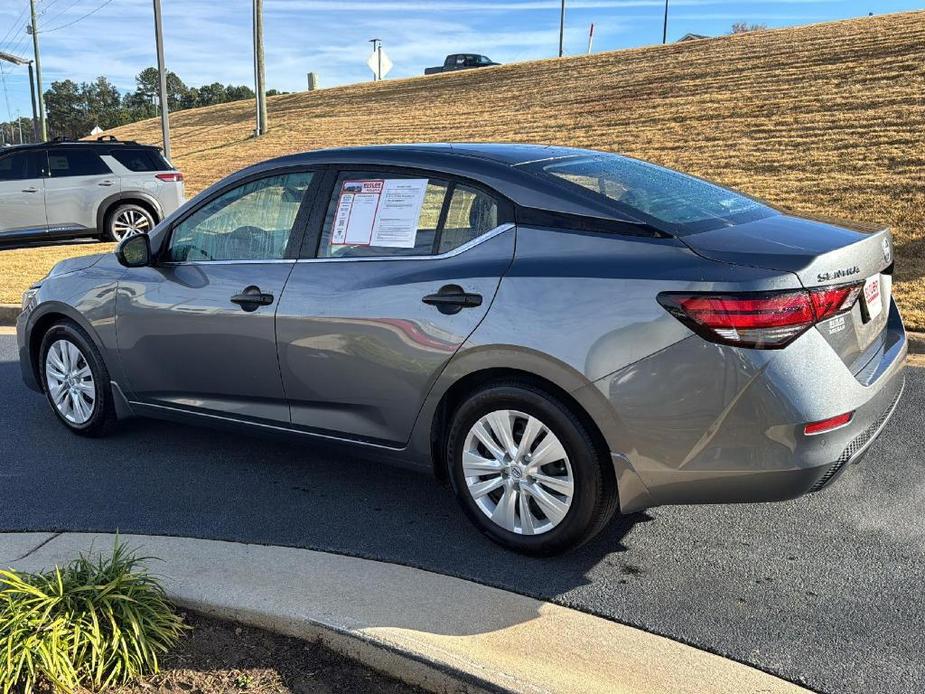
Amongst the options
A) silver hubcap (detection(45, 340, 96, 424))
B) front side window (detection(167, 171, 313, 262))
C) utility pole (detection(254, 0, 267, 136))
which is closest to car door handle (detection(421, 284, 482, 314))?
front side window (detection(167, 171, 313, 262))

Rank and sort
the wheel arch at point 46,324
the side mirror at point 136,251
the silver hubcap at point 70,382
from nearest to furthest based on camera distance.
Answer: the side mirror at point 136,251, the wheel arch at point 46,324, the silver hubcap at point 70,382

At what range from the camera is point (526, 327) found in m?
3.32

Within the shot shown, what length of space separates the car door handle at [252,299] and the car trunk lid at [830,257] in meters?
1.97

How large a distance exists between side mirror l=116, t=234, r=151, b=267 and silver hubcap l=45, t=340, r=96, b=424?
735 mm

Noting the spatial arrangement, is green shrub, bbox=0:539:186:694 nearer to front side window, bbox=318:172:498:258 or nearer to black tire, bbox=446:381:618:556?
black tire, bbox=446:381:618:556

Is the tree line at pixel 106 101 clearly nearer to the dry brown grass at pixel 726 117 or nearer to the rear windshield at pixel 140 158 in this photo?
the dry brown grass at pixel 726 117

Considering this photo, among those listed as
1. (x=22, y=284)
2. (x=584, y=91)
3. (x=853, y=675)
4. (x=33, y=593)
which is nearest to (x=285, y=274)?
(x=33, y=593)

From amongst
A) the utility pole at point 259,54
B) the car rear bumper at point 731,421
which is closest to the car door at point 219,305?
the car rear bumper at point 731,421

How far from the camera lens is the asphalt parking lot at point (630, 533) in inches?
119

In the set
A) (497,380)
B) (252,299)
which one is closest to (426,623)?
(497,380)

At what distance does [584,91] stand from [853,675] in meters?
25.9

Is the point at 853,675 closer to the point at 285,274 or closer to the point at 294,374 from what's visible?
the point at 294,374

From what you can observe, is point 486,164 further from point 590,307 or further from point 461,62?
point 461,62

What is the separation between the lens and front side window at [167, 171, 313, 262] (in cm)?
422
